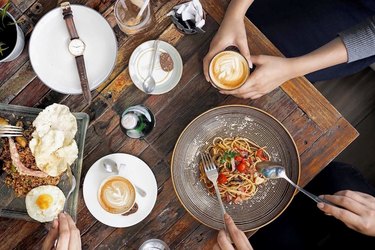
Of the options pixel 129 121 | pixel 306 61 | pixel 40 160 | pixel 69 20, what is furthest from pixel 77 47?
pixel 306 61

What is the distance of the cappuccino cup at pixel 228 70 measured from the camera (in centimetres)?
189

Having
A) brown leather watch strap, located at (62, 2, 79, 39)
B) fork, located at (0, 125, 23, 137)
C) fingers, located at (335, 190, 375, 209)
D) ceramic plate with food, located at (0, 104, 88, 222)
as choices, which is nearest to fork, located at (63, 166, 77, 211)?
ceramic plate with food, located at (0, 104, 88, 222)

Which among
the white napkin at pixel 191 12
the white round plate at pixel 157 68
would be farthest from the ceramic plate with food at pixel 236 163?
the white napkin at pixel 191 12

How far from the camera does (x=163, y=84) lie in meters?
1.98

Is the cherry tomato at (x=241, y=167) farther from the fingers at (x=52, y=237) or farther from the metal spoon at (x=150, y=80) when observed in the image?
the fingers at (x=52, y=237)

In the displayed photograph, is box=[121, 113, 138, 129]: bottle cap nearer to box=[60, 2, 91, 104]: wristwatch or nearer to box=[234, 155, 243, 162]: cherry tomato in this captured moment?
box=[60, 2, 91, 104]: wristwatch

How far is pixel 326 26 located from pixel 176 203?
3.76ft

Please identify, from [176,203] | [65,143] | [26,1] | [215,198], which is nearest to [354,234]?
[215,198]

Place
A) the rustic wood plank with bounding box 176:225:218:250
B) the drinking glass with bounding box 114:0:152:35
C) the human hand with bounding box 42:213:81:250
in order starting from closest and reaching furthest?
the human hand with bounding box 42:213:81:250, the drinking glass with bounding box 114:0:152:35, the rustic wood plank with bounding box 176:225:218:250

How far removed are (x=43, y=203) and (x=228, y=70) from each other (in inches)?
37.3

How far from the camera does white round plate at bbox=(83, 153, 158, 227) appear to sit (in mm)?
1980

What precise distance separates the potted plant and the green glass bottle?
0.52 metres

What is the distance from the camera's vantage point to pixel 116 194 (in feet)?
6.36

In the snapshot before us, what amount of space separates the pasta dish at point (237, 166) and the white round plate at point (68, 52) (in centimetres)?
59
